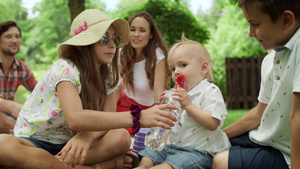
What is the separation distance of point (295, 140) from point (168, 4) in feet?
21.8

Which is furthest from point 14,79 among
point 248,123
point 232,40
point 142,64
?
point 232,40

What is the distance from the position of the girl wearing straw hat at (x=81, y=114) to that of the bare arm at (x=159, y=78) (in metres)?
1.67

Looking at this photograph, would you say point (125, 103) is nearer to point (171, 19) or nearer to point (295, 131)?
point (295, 131)

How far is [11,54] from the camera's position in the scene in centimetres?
473

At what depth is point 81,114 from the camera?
2.15 m

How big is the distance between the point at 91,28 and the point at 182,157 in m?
1.14

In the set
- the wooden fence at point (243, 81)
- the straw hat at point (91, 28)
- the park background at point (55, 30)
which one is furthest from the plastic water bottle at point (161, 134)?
the park background at point (55, 30)

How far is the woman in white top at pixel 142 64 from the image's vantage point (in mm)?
4598

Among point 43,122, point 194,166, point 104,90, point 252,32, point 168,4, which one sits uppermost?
point 168,4

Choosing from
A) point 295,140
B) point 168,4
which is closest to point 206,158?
point 295,140

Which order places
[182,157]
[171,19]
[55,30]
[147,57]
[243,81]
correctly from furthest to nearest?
[55,30] → [243,81] → [171,19] → [147,57] → [182,157]

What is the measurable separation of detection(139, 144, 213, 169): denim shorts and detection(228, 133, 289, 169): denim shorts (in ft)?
0.72

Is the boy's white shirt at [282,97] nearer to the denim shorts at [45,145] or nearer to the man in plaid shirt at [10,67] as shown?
Answer: the denim shorts at [45,145]

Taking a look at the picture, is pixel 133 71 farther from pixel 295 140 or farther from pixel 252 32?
pixel 295 140
